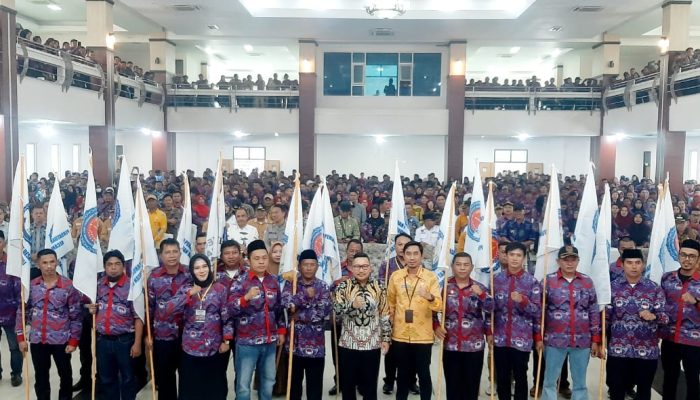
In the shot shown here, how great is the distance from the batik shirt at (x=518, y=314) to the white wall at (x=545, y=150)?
19.1 metres

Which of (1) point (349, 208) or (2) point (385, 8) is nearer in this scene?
(1) point (349, 208)

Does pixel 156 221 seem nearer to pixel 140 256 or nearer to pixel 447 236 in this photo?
pixel 140 256

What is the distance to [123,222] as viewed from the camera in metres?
5.73

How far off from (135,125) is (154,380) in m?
14.9

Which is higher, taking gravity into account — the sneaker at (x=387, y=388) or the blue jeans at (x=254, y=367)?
the blue jeans at (x=254, y=367)

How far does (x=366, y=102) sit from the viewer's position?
2223 centimetres

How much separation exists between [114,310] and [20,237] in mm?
1327

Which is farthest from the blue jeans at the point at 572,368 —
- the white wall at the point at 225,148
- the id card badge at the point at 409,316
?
the white wall at the point at 225,148

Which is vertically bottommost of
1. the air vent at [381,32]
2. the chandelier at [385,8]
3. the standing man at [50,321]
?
the standing man at [50,321]

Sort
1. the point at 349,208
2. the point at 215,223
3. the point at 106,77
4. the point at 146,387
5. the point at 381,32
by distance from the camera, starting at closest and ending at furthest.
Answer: the point at 146,387 → the point at 215,223 → the point at 349,208 → the point at 106,77 → the point at 381,32

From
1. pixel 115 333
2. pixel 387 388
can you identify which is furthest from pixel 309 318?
pixel 115 333

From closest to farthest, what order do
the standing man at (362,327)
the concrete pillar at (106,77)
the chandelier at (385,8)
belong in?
the standing man at (362,327) < the chandelier at (385,8) < the concrete pillar at (106,77)

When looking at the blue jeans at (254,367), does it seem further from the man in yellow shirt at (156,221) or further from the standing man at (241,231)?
the man in yellow shirt at (156,221)

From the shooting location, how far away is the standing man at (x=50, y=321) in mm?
5152
